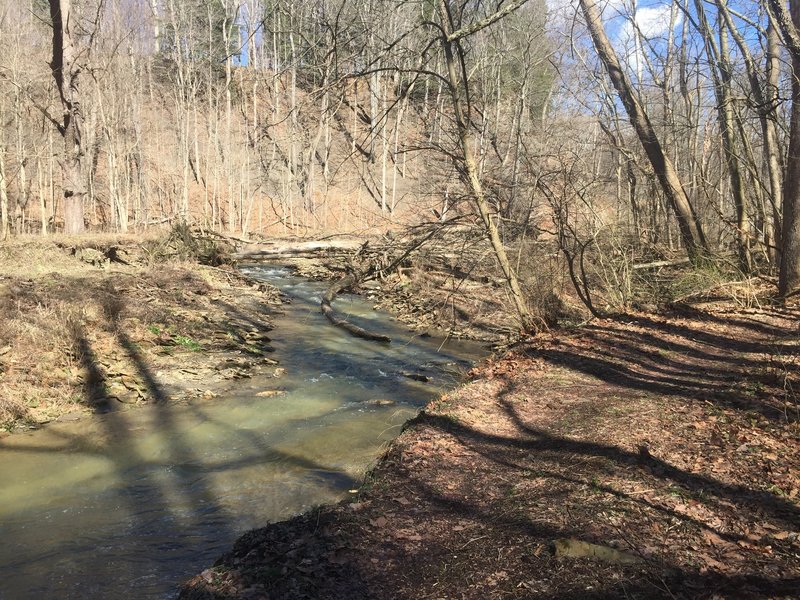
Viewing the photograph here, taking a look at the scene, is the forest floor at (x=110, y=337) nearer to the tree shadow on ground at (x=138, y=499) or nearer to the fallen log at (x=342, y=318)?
the tree shadow on ground at (x=138, y=499)

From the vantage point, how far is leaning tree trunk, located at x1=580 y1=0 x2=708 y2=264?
429 inches

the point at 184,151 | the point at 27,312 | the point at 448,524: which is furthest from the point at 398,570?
the point at 184,151

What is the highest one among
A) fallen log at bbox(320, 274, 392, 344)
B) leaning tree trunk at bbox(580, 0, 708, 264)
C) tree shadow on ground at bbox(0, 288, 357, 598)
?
leaning tree trunk at bbox(580, 0, 708, 264)

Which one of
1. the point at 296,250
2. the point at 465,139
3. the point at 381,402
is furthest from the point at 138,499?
the point at 296,250

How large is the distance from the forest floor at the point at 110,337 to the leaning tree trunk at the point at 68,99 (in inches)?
186

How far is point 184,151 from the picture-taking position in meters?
29.2

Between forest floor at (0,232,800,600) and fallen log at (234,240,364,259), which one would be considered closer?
forest floor at (0,232,800,600)

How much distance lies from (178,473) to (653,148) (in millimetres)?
9881

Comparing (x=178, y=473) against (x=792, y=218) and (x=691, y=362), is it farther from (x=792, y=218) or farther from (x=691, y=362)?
(x=792, y=218)

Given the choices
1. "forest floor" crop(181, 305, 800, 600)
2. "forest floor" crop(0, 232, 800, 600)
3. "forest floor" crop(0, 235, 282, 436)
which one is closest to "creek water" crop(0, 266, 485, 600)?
"forest floor" crop(0, 235, 282, 436)

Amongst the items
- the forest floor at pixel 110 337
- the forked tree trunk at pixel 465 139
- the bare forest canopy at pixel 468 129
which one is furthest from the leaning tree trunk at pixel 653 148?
the forest floor at pixel 110 337

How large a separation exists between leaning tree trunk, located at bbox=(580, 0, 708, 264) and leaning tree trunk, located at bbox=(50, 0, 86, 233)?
15.4 metres

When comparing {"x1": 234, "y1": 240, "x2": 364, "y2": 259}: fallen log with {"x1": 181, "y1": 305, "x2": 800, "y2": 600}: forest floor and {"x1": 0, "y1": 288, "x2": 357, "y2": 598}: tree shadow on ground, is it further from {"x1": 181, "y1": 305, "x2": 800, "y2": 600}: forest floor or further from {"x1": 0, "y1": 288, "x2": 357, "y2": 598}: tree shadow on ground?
{"x1": 181, "y1": 305, "x2": 800, "y2": 600}: forest floor

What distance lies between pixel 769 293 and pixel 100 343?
427 inches
